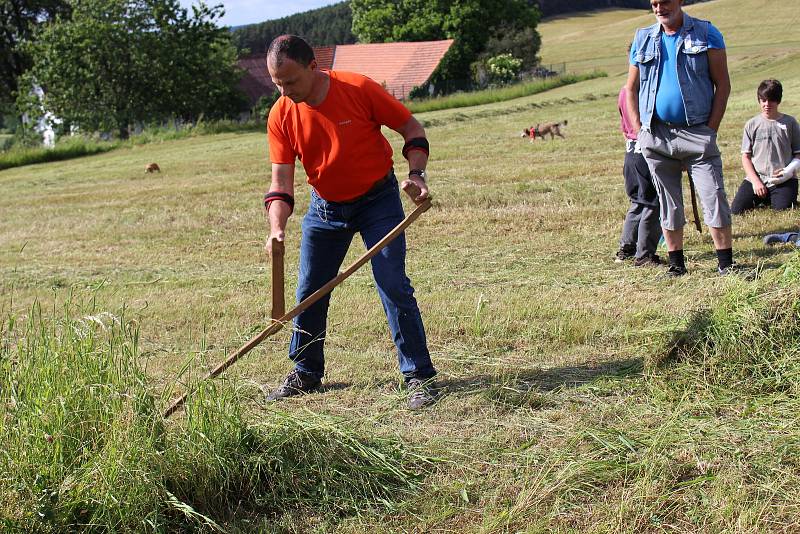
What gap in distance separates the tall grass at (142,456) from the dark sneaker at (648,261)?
3.79m

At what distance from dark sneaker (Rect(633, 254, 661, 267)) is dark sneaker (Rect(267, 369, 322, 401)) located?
3.24 metres

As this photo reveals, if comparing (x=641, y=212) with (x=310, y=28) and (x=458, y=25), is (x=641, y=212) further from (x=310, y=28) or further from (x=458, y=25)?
(x=310, y=28)

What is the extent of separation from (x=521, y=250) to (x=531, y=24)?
5404 centimetres

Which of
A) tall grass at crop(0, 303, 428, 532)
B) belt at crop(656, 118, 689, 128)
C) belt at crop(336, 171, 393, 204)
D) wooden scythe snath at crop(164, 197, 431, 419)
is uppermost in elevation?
belt at crop(336, 171, 393, 204)

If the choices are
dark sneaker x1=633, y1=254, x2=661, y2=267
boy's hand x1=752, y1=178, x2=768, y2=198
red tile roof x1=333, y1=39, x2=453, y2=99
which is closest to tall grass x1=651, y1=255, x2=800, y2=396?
dark sneaker x1=633, y1=254, x2=661, y2=267

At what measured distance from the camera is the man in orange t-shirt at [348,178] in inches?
177

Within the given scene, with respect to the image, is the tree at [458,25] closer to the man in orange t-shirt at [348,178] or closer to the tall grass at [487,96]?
the tall grass at [487,96]

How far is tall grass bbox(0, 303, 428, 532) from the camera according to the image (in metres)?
3.30

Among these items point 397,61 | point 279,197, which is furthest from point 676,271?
point 397,61

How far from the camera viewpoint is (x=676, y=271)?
6.73m

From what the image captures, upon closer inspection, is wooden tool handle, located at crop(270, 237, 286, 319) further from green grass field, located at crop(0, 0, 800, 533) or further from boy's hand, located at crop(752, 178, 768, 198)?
boy's hand, located at crop(752, 178, 768, 198)

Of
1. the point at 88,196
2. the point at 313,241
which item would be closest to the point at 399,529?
the point at 313,241

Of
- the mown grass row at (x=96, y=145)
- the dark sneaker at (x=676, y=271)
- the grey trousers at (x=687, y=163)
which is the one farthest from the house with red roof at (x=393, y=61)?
the grey trousers at (x=687, y=163)

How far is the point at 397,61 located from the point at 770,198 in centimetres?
4076
